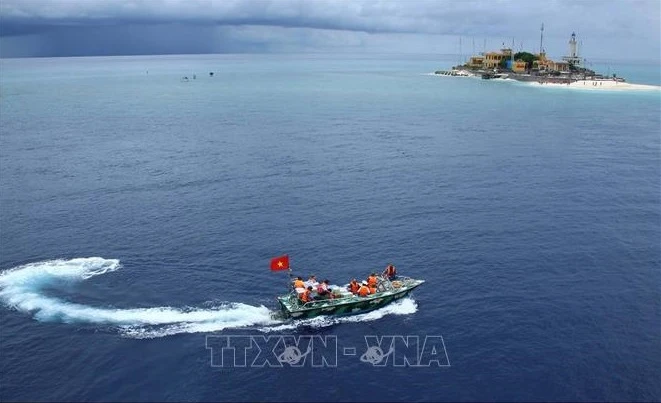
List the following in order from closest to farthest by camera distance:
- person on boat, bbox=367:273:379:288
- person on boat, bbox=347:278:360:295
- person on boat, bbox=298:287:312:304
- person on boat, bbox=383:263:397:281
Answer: person on boat, bbox=298:287:312:304
person on boat, bbox=347:278:360:295
person on boat, bbox=367:273:379:288
person on boat, bbox=383:263:397:281

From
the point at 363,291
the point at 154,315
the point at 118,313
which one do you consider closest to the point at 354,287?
the point at 363,291

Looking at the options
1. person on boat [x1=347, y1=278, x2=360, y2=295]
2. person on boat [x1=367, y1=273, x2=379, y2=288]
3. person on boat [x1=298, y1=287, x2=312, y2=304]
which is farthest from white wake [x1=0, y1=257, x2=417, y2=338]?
person on boat [x1=367, y1=273, x2=379, y2=288]

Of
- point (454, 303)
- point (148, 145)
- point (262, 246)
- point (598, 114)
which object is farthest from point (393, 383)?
point (598, 114)

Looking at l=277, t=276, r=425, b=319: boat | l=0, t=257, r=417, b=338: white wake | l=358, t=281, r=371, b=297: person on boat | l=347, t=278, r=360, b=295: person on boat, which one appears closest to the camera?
l=0, t=257, r=417, b=338: white wake

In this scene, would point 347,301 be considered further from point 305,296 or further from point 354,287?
point 305,296

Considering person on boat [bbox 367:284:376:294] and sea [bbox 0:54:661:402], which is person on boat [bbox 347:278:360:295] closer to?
person on boat [bbox 367:284:376:294]
